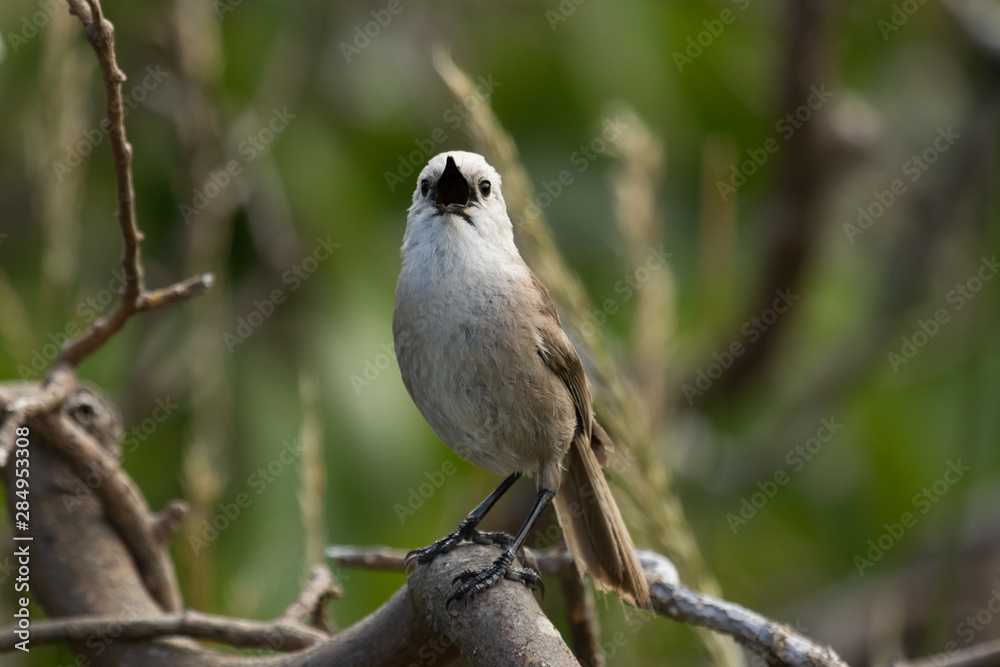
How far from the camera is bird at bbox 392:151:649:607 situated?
7.84ft

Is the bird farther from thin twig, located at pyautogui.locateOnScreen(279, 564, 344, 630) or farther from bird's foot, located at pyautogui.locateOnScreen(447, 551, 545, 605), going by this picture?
thin twig, located at pyautogui.locateOnScreen(279, 564, 344, 630)

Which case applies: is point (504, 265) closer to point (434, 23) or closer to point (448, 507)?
point (448, 507)

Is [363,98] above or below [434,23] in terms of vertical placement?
below

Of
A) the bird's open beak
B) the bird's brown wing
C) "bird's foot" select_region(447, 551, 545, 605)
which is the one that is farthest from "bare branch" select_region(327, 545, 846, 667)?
the bird's open beak

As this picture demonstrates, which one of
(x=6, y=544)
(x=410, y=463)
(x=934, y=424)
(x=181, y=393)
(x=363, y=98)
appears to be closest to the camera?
(x=6, y=544)

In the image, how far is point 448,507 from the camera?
4.21 m

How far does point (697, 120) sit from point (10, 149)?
11.9ft

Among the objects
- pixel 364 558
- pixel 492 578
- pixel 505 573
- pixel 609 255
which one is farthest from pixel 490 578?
pixel 609 255

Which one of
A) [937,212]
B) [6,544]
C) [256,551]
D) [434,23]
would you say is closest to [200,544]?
[6,544]

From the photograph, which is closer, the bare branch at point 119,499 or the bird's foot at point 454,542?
the bird's foot at point 454,542

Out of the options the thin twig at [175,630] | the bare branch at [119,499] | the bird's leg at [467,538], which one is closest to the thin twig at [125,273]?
the bare branch at [119,499]

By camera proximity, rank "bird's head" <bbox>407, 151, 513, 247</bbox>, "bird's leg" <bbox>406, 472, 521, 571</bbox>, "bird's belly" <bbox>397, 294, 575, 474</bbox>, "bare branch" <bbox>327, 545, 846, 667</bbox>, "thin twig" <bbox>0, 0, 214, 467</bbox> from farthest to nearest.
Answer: "bird's head" <bbox>407, 151, 513, 247</bbox>
"bird's belly" <bbox>397, 294, 575, 474</bbox>
"bird's leg" <bbox>406, 472, 521, 571</bbox>
"bare branch" <bbox>327, 545, 846, 667</bbox>
"thin twig" <bbox>0, 0, 214, 467</bbox>

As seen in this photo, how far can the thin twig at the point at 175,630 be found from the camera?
86.8 inches

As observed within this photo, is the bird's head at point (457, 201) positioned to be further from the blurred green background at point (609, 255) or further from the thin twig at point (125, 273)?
the blurred green background at point (609, 255)
